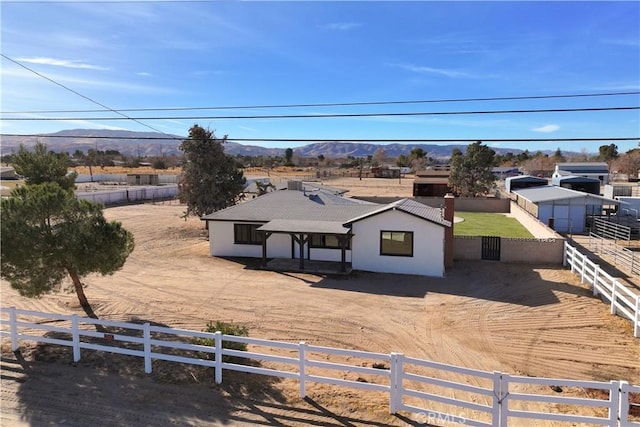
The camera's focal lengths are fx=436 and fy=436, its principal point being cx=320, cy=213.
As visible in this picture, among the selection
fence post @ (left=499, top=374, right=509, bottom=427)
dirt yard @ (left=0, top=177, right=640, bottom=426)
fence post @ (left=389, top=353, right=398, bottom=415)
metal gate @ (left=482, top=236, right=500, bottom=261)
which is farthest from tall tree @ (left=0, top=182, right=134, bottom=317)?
metal gate @ (left=482, top=236, right=500, bottom=261)

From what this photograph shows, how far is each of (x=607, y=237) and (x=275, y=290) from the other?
2573 cm

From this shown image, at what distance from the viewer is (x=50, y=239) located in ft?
38.3

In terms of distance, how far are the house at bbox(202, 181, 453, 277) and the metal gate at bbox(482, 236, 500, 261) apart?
2.82 meters

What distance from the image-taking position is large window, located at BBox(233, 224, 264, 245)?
76.9ft

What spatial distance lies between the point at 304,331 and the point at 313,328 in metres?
0.36

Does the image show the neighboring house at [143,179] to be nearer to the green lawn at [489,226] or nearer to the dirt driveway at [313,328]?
the green lawn at [489,226]

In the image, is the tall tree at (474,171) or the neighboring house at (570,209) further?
the tall tree at (474,171)

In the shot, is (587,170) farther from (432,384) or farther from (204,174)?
(432,384)

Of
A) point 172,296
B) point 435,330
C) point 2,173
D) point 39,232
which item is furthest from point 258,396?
point 2,173

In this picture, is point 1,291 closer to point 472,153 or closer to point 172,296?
point 172,296

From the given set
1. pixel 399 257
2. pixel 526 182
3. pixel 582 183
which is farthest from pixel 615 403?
pixel 526 182

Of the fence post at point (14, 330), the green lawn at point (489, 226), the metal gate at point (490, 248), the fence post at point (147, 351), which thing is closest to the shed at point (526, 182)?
the green lawn at point (489, 226)

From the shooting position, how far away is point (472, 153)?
50500 mm

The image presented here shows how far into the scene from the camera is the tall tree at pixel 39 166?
1831 cm
